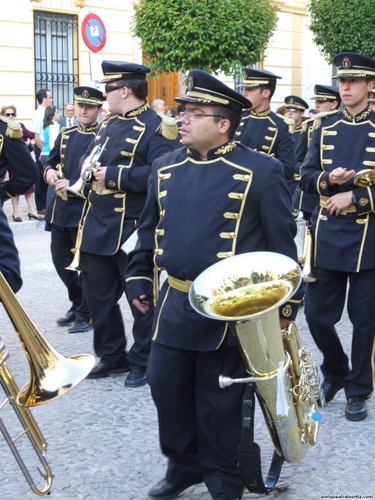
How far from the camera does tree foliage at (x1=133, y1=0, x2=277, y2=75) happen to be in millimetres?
16359

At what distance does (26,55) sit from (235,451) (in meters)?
15.4

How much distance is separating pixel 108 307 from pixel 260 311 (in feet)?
8.80

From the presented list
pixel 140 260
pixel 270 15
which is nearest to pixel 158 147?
pixel 140 260

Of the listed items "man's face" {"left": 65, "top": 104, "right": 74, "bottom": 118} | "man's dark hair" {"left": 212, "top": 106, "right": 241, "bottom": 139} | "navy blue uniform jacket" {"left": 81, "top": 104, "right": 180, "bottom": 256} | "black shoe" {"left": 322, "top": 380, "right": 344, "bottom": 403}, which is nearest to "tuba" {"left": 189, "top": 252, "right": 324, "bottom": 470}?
"man's dark hair" {"left": 212, "top": 106, "right": 241, "bottom": 139}

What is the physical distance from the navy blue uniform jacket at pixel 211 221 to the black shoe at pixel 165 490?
672 millimetres

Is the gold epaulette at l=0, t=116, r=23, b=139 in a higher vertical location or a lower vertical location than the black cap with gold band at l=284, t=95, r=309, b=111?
lower

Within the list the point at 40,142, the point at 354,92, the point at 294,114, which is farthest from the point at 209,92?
the point at 40,142

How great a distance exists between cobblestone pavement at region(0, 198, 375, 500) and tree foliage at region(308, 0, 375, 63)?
16.7 metres

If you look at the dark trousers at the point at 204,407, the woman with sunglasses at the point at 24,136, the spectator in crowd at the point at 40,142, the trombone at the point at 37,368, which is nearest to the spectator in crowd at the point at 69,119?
the spectator in crowd at the point at 40,142

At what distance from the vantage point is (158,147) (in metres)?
5.84

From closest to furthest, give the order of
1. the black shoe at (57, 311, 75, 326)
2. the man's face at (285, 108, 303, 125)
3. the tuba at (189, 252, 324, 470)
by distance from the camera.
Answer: the tuba at (189, 252, 324, 470) < the black shoe at (57, 311, 75, 326) < the man's face at (285, 108, 303, 125)

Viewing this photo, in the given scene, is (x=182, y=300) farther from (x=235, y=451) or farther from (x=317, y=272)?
(x=317, y=272)

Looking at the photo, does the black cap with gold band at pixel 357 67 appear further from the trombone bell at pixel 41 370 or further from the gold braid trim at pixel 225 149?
the trombone bell at pixel 41 370

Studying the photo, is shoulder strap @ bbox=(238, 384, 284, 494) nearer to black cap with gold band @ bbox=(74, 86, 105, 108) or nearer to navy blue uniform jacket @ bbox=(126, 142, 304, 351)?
navy blue uniform jacket @ bbox=(126, 142, 304, 351)
